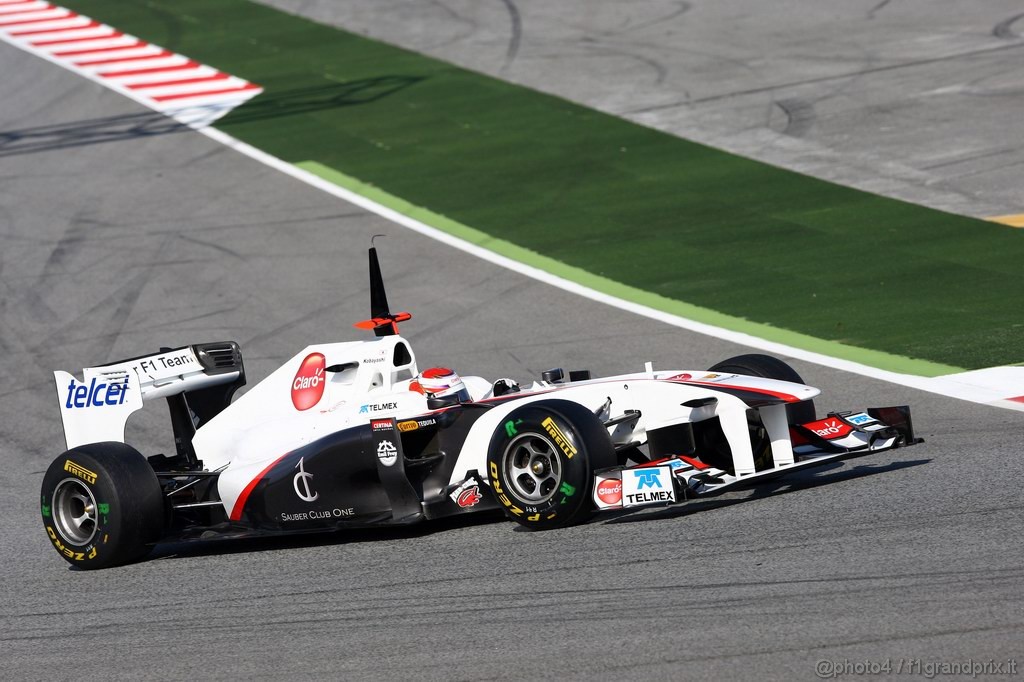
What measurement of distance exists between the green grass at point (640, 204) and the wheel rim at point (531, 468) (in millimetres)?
4955

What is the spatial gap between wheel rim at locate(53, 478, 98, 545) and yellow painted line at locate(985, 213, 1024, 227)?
35.8 ft

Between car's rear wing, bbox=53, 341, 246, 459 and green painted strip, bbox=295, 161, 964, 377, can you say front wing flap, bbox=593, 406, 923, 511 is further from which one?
car's rear wing, bbox=53, 341, 246, 459

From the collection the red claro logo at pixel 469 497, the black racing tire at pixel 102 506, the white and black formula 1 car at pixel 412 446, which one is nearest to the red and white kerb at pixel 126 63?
the white and black formula 1 car at pixel 412 446

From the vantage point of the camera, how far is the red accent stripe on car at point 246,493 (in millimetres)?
8992

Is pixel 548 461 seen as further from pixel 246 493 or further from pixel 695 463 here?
pixel 246 493

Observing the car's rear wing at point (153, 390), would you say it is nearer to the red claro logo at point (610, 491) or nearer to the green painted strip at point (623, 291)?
the red claro logo at point (610, 491)

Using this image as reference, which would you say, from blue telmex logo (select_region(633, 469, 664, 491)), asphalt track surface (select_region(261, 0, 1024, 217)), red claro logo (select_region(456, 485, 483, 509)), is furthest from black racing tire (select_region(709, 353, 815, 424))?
asphalt track surface (select_region(261, 0, 1024, 217))

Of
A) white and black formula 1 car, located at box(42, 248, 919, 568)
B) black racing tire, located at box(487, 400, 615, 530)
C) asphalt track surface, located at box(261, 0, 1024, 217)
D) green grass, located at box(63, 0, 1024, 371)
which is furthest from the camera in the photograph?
asphalt track surface, located at box(261, 0, 1024, 217)

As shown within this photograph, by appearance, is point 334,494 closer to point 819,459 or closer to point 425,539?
point 425,539

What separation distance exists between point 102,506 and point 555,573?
336cm

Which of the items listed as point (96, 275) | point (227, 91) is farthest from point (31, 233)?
point (227, 91)

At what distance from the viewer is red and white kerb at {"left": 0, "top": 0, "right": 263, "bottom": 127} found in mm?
25500

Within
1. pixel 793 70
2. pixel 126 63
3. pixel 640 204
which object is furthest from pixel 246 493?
pixel 126 63

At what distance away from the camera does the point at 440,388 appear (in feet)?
28.9
